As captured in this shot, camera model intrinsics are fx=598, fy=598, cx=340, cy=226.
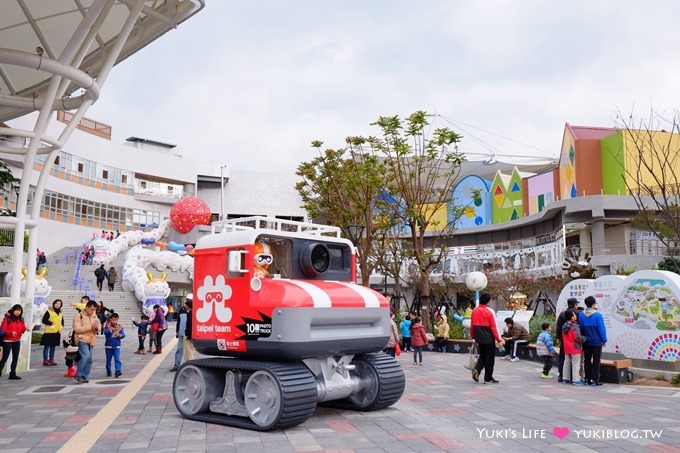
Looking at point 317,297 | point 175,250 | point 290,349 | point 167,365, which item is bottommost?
point 167,365

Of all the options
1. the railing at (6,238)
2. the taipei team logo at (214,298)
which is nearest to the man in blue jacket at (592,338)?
the taipei team logo at (214,298)

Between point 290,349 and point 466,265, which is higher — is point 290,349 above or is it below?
below

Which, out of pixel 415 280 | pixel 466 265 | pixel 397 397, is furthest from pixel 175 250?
pixel 397 397

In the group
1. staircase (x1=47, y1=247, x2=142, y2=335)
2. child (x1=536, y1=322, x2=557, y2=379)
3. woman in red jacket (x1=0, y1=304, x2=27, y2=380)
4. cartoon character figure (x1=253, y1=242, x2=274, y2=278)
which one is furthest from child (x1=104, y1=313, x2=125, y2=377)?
staircase (x1=47, y1=247, x2=142, y2=335)

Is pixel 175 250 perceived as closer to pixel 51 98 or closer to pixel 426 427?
pixel 51 98

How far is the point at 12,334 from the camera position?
11938 mm

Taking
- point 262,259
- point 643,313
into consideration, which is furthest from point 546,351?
point 262,259

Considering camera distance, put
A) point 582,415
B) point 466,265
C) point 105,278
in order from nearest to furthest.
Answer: point 582,415, point 105,278, point 466,265

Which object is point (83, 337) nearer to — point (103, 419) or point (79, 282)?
point (103, 419)

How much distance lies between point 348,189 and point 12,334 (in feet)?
46.7

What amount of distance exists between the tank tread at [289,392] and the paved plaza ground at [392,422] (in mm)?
155

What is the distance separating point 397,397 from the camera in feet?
28.3

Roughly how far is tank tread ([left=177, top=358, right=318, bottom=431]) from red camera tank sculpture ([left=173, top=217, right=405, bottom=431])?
0.04 feet

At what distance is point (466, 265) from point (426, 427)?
36252 mm
